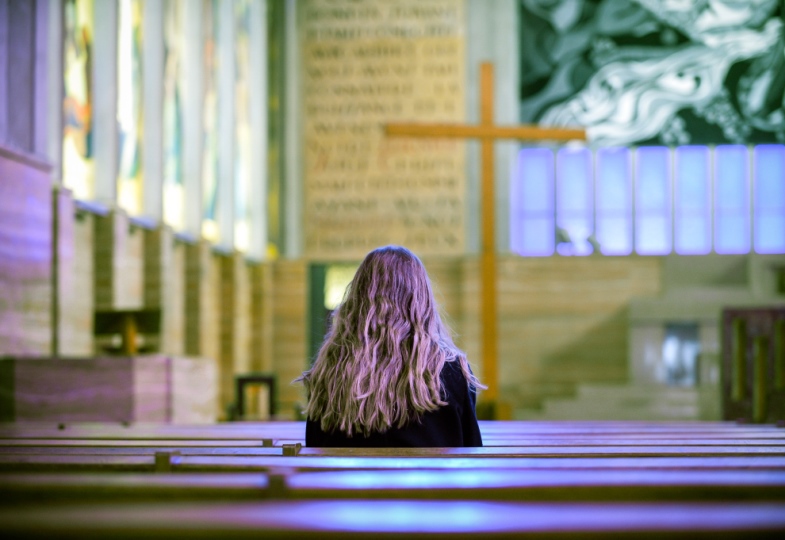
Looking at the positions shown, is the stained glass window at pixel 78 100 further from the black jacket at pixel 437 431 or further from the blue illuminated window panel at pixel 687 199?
the blue illuminated window panel at pixel 687 199

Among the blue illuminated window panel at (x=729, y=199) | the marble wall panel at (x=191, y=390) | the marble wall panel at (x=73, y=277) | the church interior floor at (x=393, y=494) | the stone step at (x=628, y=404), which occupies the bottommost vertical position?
the stone step at (x=628, y=404)

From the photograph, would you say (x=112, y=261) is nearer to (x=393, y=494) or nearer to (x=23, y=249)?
(x=23, y=249)

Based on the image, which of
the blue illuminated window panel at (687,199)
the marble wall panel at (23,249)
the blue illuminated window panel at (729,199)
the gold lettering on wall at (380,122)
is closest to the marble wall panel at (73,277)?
the marble wall panel at (23,249)

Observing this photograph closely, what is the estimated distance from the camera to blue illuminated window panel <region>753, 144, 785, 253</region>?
1462cm

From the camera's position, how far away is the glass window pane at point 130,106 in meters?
9.95

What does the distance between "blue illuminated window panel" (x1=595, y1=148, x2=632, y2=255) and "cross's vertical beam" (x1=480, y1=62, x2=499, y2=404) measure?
15.5 feet

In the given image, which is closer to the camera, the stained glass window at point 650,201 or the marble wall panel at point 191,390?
the marble wall panel at point 191,390

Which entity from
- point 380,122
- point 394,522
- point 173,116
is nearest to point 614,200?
point 380,122

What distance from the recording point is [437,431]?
2996mm

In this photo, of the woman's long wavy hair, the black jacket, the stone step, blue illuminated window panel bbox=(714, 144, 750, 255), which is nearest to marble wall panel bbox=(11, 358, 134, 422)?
the woman's long wavy hair

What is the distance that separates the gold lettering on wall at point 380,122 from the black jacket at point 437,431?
1141 cm

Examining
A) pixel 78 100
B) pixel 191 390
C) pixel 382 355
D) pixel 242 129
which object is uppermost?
pixel 242 129

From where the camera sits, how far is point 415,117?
14.6 m

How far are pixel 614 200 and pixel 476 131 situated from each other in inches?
200
